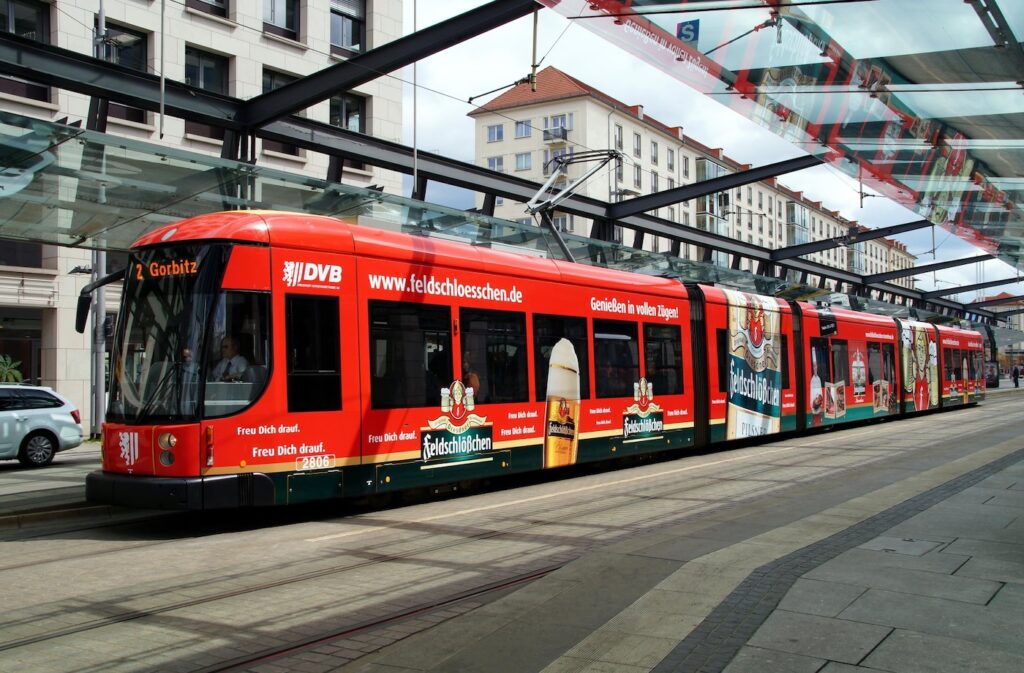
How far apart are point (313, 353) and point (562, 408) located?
4.84 meters

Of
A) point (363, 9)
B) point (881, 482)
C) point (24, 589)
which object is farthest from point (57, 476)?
point (363, 9)

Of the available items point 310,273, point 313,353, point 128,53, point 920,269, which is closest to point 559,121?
point 920,269

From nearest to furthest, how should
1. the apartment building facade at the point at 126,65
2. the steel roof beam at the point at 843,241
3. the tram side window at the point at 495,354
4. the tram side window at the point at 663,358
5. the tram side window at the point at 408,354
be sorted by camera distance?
A: the tram side window at the point at 408,354 → the tram side window at the point at 495,354 → the tram side window at the point at 663,358 → the apartment building facade at the point at 126,65 → the steel roof beam at the point at 843,241

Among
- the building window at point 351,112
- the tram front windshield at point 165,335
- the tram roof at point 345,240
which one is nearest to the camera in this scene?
the tram front windshield at point 165,335

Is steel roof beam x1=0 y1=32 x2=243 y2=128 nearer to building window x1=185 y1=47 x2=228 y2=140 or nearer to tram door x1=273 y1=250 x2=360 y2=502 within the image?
tram door x1=273 y1=250 x2=360 y2=502

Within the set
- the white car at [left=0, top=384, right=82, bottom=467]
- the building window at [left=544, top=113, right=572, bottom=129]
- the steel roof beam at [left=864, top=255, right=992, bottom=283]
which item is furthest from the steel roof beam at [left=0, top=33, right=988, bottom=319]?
the building window at [left=544, top=113, right=572, bottom=129]

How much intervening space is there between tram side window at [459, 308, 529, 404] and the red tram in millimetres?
27

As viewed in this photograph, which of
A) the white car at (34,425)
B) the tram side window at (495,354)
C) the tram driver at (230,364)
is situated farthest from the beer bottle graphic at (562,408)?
the white car at (34,425)

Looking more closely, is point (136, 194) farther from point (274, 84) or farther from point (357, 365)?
point (274, 84)

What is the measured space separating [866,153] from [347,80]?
8.36m

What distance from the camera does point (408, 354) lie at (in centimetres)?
1126

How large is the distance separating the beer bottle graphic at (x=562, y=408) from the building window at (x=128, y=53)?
1883 cm

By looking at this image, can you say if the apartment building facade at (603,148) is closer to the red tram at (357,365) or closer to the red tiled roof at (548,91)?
the red tiled roof at (548,91)

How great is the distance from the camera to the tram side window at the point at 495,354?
1216 cm
